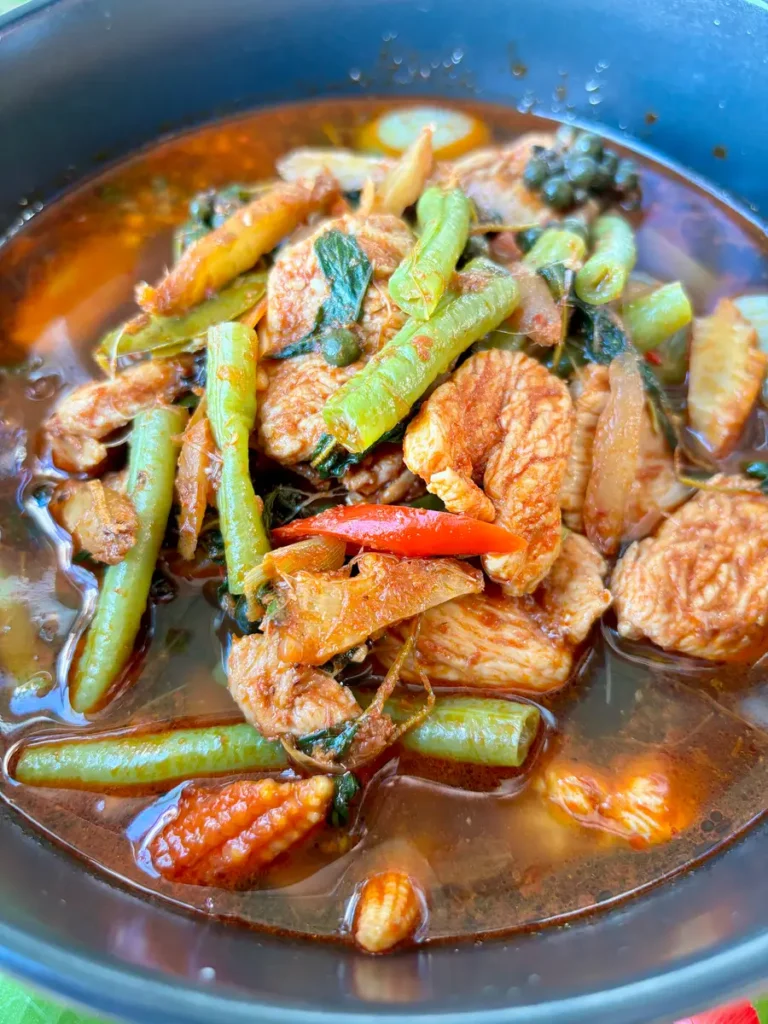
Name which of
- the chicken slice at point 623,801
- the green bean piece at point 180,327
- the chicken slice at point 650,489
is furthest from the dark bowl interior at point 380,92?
the green bean piece at point 180,327

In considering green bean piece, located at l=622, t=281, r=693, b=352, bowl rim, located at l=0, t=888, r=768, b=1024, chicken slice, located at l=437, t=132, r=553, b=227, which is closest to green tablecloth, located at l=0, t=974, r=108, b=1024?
bowl rim, located at l=0, t=888, r=768, b=1024

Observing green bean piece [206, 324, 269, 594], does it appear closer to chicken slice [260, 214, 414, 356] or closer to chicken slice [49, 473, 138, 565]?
chicken slice [260, 214, 414, 356]

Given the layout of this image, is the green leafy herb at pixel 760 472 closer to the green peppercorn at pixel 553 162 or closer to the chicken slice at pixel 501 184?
the chicken slice at pixel 501 184

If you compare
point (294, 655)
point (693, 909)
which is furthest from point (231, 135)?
point (693, 909)

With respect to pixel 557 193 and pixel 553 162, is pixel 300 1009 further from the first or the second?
pixel 553 162

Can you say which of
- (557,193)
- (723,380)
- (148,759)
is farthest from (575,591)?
(557,193)
